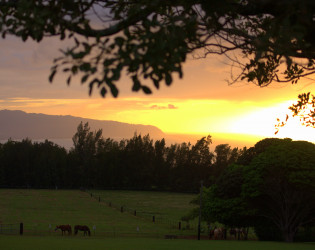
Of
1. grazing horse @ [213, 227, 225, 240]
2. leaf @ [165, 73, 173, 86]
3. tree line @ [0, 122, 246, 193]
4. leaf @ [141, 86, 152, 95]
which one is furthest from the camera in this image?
tree line @ [0, 122, 246, 193]

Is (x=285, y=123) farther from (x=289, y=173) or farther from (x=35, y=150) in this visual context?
(x=35, y=150)

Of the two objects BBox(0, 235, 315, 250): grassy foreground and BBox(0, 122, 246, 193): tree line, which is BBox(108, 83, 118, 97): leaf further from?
BBox(0, 122, 246, 193): tree line

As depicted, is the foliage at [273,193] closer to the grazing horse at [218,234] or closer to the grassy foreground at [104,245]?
the grazing horse at [218,234]

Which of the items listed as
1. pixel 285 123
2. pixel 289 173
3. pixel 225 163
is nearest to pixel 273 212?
pixel 289 173

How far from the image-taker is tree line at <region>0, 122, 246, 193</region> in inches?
4754

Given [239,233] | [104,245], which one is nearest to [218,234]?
[239,233]

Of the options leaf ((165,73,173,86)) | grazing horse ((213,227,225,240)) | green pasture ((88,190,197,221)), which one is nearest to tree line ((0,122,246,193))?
green pasture ((88,190,197,221))

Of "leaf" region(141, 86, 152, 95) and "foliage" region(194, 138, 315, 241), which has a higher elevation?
"leaf" region(141, 86, 152, 95)

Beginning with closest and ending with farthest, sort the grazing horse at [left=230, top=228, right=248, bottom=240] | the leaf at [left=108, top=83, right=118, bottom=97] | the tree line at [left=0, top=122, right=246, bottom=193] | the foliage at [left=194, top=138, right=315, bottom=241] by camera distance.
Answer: the leaf at [left=108, top=83, right=118, bottom=97]
the foliage at [left=194, top=138, right=315, bottom=241]
the grazing horse at [left=230, top=228, right=248, bottom=240]
the tree line at [left=0, top=122, right=246, bottom=193]

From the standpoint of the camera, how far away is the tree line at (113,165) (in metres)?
121

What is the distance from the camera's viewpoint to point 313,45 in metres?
8.03

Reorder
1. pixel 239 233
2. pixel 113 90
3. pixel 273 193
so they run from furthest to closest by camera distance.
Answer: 1. pixel 239 233
2. pixel 273 193
3. pixel 113 90

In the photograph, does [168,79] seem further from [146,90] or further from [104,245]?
[104,245]

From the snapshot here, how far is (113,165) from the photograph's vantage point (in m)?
122
